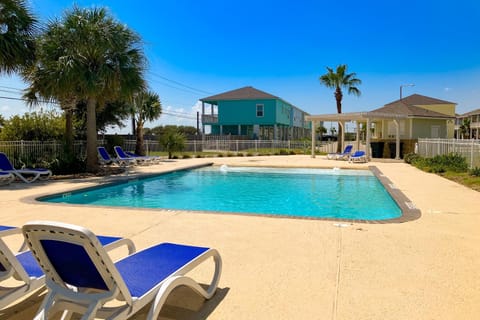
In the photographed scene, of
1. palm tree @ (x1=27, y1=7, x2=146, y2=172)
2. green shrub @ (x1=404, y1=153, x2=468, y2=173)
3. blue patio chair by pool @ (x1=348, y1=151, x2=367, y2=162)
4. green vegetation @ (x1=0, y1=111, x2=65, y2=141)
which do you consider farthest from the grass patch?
green vegetation @ (x1=0, y1=111, x2=65, y2=141)

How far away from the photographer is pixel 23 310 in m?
3.04

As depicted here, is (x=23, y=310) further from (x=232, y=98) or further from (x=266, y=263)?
(x=232, y=98)

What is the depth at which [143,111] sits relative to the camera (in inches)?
930

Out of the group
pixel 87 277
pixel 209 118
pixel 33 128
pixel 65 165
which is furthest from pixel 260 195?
pixel 209 118

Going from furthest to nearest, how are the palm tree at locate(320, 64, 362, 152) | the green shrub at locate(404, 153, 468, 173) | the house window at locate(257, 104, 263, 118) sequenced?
the house window at locate(257, 104, 263, 118) < the palm tree at locate(320, 64, 362, 152) < the green shrub at locate(404, 153, 468, 173)

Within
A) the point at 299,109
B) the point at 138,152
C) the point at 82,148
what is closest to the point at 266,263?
the point at 82,148

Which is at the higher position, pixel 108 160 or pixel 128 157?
pixel 128 157

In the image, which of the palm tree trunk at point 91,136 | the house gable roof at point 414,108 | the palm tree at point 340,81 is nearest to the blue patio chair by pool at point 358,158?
the house gable roof at point 414,108

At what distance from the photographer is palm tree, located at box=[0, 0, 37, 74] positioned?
37.8ft

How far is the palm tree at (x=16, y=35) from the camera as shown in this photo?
11.5m

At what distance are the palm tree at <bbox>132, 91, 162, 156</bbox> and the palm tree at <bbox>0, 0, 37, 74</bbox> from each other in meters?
9.61

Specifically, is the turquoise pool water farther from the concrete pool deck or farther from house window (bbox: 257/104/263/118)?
house window (bbox: 257/104/263/118)

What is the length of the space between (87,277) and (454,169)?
15.2 metres

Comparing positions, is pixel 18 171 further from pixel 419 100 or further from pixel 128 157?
pixel 419 100
